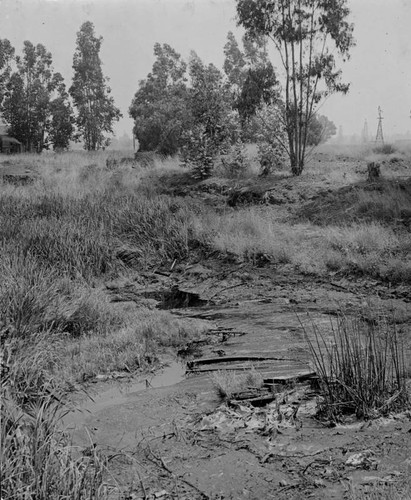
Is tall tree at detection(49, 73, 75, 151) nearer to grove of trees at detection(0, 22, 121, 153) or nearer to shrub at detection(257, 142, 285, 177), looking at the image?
grove of trees at detection(0, 22, 121, 153)

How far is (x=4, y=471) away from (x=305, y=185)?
639 inches

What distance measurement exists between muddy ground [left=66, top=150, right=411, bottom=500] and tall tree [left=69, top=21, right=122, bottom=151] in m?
32.2

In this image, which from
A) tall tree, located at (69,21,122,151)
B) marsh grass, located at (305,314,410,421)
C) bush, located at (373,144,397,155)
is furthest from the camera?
tall tree, located at (69,21,122,151)

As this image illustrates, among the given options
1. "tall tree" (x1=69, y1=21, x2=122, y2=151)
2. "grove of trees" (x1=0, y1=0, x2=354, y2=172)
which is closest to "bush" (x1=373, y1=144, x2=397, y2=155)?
"grove of trees" (x1=0, y1=0, x2=354, y2=172)

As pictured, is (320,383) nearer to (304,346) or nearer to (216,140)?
(304,346)

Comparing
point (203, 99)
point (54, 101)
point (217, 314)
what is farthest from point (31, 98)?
point (217, 314)

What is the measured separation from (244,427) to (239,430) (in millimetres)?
69

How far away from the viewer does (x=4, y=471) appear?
3521 mm

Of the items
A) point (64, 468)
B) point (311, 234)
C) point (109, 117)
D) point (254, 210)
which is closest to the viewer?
point (64, 468)

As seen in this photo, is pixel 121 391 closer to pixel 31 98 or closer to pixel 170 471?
pixel 170 471

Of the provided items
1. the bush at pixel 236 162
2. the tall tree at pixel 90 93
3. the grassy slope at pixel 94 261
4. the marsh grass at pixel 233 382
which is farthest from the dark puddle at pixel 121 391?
the tall tree at pixel 90 93

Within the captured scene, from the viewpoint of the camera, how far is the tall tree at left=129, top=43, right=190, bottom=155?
32719 millimetres

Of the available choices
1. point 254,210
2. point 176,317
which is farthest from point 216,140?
point 176,317

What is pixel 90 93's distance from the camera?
39.9 m
